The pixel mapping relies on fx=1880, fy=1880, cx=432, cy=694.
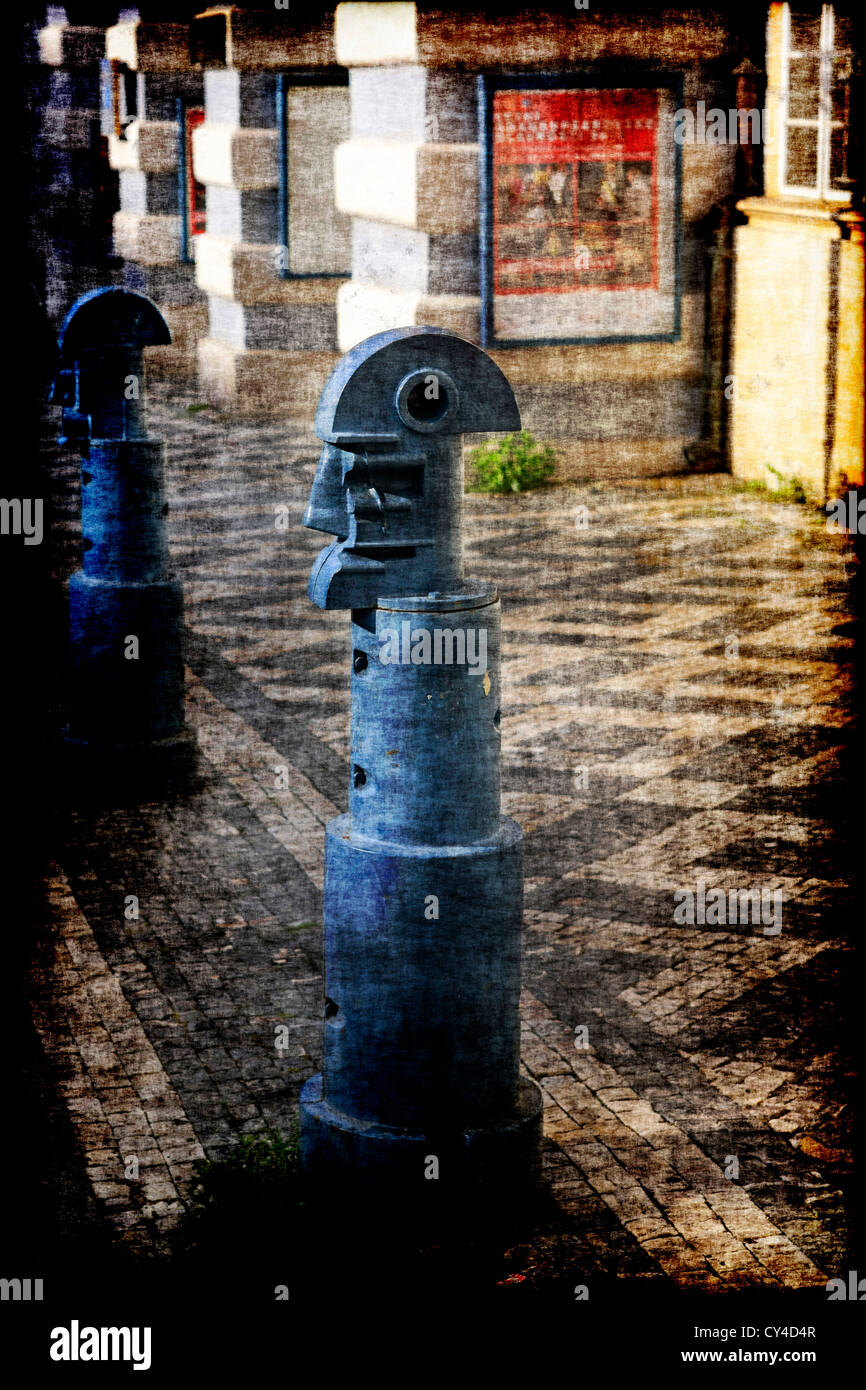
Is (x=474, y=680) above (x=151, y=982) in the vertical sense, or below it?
above

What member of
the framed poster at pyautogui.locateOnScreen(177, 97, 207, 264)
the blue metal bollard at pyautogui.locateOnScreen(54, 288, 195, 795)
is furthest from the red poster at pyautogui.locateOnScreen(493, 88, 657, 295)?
the framed poster at pyautogui.locateOnScreen(177, 97, 207, 264)

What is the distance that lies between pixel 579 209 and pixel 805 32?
2044 mm

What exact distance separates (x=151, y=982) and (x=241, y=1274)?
1.80 meters

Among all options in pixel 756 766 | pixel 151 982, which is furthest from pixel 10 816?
pixel 756 766

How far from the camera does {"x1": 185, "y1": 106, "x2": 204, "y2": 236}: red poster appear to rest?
21.1 meters

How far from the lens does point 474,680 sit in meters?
4.50

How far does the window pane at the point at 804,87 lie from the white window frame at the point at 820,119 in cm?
3

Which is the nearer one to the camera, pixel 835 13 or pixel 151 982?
pixel 151 982

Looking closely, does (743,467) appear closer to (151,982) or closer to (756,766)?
(756,766)

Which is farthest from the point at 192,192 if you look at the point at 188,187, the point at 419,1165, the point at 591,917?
the point at 419,1165

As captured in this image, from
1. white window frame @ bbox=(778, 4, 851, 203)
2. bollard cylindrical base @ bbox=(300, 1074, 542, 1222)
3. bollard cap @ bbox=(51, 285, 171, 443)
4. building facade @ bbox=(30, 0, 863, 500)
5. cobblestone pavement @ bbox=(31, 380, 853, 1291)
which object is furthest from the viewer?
building facade @ bbox=(30, 0, 863, 500)

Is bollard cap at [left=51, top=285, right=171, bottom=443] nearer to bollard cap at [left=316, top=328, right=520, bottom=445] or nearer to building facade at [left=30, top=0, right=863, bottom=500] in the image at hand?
bollard cap at [left=316, top=328, right=520, bottom=445]

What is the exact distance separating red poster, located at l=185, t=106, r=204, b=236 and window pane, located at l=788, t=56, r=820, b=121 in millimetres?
9204

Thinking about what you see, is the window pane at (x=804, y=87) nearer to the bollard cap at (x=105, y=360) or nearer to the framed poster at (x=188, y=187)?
the bollard cap at (x=105, y=360)
